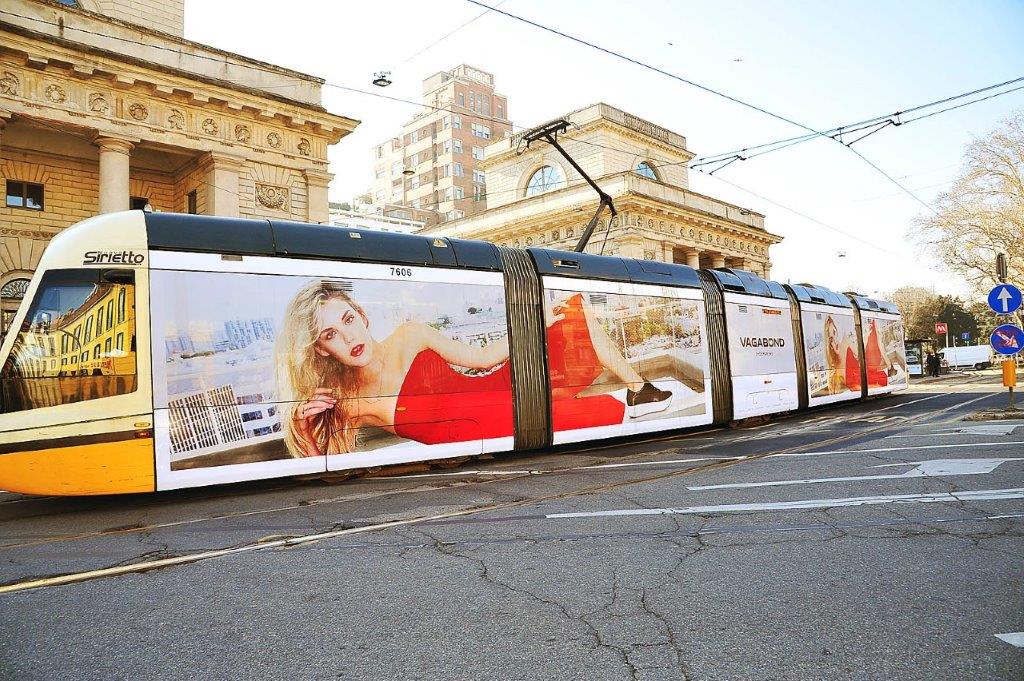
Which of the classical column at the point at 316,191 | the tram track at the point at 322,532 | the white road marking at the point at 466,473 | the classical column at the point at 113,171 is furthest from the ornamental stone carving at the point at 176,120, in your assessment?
the tram track at the point at 322,532

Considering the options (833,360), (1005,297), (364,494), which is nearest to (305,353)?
(364,494)

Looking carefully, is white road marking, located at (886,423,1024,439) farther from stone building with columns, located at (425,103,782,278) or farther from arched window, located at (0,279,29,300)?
stone building with columns, located at (425,103,782,278)

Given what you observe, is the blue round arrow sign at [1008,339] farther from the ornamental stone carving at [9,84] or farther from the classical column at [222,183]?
the ornamental stone carving at [9,84]

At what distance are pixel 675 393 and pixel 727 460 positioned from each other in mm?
3480

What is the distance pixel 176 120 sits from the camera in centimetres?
2003

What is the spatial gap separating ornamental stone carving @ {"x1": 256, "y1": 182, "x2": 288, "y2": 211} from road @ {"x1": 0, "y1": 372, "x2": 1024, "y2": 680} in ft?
50.4

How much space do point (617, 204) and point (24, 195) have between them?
2522 centimetres

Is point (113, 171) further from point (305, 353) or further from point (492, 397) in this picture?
point (492, 397)

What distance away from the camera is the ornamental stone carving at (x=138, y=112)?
63.3 feet

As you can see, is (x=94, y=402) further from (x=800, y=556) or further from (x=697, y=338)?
(x=697, y=338)

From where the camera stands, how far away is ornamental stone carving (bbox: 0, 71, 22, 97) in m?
17.2

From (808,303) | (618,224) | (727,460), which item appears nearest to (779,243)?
(618,224)

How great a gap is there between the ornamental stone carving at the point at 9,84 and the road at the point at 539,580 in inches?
567

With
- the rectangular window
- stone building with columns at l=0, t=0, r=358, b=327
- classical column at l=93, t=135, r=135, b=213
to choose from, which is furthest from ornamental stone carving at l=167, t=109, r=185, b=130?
the rectangular window
